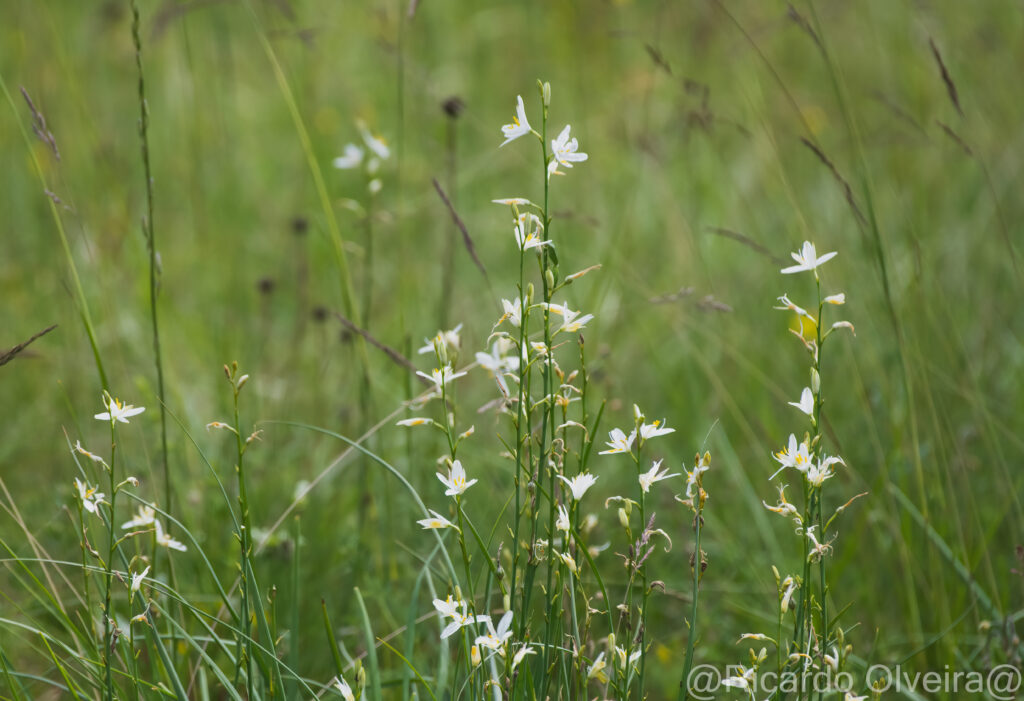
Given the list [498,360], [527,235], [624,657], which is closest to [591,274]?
[498,360]

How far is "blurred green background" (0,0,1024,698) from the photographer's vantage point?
2.01m

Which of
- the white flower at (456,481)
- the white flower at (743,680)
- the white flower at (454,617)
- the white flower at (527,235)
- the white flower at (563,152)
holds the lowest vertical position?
the white flower at (743,680)

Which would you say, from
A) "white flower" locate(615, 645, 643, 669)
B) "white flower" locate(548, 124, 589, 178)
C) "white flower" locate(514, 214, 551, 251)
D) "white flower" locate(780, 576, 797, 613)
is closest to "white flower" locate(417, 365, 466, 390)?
"white flower" locate(514, 214, 551, 251)

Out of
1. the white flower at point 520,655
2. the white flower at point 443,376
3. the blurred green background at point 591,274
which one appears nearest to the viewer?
the white flower at point 520,655

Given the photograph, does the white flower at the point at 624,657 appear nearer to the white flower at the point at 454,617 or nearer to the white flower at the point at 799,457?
the white flower at the point at 454,617

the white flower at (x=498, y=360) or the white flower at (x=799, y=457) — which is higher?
the white flower at (x=498, y=360)

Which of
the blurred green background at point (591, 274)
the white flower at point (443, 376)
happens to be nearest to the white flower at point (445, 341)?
the white flower at point (443, 376)

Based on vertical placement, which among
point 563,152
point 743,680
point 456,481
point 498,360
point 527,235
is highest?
point 563,152

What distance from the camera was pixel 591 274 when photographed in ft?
10.7

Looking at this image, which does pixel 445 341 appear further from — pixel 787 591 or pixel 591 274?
pixel 591 274

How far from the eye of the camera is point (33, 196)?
3.73 meters

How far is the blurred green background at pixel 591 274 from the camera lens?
201 centimetres

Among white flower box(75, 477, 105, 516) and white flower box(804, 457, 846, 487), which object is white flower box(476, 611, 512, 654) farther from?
white flower box(75, 477, 105, 516)

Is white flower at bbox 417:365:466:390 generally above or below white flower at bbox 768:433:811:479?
above
